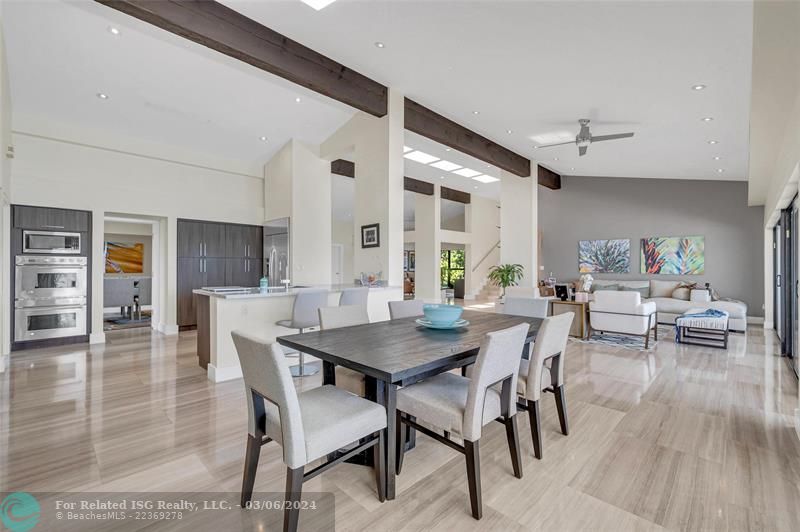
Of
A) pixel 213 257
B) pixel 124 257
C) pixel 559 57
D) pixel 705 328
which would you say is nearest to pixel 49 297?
pixel 213 257

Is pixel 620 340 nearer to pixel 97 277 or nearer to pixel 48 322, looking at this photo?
pixel 97 277

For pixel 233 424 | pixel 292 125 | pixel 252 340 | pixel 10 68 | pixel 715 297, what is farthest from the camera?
pixel 715 297

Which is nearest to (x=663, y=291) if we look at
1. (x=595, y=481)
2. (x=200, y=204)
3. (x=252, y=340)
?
(x=595, y=481)

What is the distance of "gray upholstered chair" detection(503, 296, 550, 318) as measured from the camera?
10.9ft

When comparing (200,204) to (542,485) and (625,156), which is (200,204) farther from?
(625,156)

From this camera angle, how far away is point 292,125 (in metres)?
5.88

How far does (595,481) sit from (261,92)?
5539 millimetres

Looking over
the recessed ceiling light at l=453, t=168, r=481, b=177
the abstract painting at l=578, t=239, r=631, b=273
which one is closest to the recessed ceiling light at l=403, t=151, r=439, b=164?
the recessed ceiling light at l=453, t=168, r=481, b=177

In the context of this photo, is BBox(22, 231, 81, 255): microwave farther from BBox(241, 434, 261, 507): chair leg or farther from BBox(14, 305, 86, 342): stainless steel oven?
BBox(241, 434, 261, 507): chair leg

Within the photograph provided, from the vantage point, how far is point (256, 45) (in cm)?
360

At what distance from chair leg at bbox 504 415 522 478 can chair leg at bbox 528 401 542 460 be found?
0.24 m

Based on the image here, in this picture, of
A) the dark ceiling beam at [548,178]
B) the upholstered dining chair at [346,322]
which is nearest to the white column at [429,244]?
the dark ceiling beam at [548,178]

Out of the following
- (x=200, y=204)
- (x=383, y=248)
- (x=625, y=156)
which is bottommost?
(x=383, y=248)

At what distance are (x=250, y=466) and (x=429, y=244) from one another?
31.3ft
